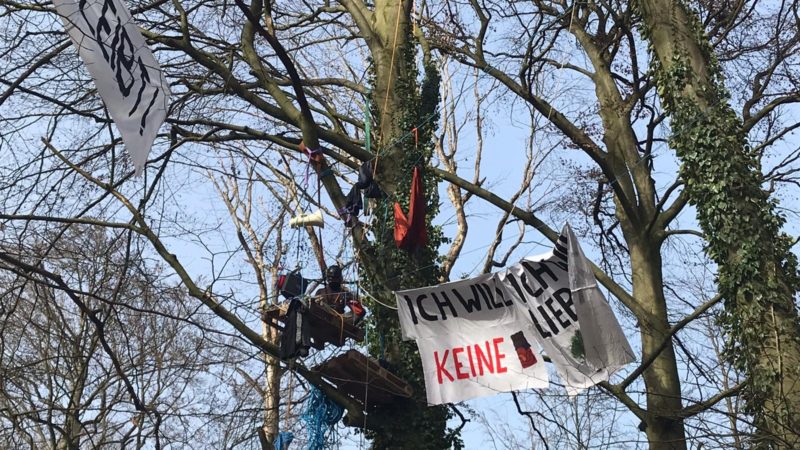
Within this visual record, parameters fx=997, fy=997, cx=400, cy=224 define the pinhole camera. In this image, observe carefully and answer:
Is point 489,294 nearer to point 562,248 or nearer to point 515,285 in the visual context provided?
point 515,285

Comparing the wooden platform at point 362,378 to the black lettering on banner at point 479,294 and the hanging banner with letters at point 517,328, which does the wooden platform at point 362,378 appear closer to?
the hanging banner with letters at point 517,328

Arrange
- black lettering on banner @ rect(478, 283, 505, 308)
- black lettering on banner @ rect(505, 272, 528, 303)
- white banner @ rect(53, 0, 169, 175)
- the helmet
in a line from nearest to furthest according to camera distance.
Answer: white banner @ rect(53, 0, 169, 175)
black lettering on banner @ rect(505, 272, 528, 303)
black lettering on banner @ rect(478, 283, 505, 308)
the helmet

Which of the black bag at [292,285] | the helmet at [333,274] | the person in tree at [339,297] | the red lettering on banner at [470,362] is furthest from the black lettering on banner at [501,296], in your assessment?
the black bag at [292,285]

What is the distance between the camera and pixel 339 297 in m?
8.51

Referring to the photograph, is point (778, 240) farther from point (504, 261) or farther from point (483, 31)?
point (504, 261)

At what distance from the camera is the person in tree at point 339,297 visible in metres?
8.43

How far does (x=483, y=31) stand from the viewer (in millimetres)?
11492

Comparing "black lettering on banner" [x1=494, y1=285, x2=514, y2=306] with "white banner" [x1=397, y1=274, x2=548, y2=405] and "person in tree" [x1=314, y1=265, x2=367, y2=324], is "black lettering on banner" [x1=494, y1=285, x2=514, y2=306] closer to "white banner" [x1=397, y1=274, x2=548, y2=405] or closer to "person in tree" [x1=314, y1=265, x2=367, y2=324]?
"white banner" [x1=397, y1=274, x2=548, y2=405]

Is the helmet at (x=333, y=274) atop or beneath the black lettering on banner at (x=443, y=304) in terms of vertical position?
atop

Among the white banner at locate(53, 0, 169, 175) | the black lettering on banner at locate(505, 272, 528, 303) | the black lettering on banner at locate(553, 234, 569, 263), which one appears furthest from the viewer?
the black lettering on banner at locate(505, 272, 528, 303)

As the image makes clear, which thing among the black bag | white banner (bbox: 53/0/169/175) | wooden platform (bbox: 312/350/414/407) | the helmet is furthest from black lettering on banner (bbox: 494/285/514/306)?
white banner (bbox: 53/0/169/175)

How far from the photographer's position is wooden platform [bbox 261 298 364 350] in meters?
8.14

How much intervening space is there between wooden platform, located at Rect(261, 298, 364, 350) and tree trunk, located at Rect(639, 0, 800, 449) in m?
3.04

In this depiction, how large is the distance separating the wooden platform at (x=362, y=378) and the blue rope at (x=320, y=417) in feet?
0.80
